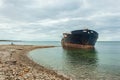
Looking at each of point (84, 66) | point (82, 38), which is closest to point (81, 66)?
point (84, 66)

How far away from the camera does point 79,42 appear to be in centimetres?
7500

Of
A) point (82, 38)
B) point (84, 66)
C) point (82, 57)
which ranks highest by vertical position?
point (82, 38)

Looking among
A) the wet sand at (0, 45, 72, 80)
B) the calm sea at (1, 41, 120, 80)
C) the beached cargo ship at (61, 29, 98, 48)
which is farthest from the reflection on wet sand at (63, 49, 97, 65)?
the beached cargo ship at (61, 29, 98, 48)

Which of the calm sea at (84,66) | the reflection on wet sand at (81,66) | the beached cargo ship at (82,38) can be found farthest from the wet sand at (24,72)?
the beached cargo ship at (82,38)

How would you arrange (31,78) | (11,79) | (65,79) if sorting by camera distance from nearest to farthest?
(11,79), (31,78), (65,79)

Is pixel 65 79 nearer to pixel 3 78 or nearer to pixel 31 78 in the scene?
pixel 31 78

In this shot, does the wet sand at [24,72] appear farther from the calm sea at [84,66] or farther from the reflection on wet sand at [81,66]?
the reflection on wet sand at [81,66]

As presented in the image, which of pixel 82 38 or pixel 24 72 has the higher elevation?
pixel 82 38

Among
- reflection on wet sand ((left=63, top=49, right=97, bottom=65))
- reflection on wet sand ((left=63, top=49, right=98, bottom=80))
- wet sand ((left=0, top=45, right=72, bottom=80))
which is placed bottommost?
reflection on wet sand ((left=63, top=49, right=97, bottom=65))

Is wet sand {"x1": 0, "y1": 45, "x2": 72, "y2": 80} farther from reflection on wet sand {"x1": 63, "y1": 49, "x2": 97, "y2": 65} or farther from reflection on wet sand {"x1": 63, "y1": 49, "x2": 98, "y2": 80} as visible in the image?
reflection on wet sand {"x1": 63, "y1": 49, "x2": 97, "y2": 65}

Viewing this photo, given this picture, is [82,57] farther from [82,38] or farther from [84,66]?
[82,38]

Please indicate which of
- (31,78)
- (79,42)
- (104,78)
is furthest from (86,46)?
(31,78)

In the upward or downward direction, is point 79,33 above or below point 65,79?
above

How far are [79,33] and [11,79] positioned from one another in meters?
58.1
